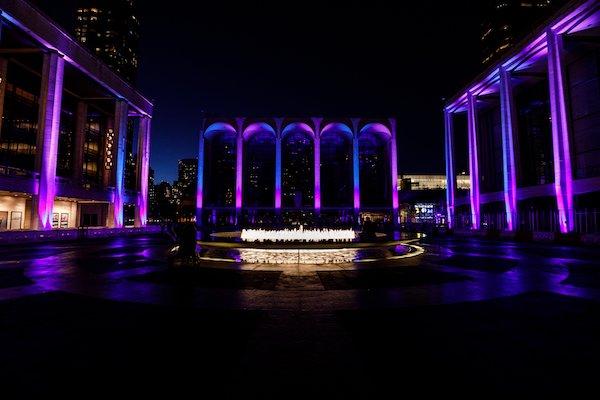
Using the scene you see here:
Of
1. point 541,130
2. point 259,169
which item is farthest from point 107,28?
point 541,130

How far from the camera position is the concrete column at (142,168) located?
50812mm

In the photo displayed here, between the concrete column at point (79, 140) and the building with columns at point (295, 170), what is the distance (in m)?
21.7

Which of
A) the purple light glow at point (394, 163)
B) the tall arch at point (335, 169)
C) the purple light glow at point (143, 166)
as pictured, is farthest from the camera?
the tall arch at point (335, 169)

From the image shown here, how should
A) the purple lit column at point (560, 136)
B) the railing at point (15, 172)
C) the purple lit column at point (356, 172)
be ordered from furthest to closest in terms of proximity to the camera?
the purple lit column at point (356, 172), the railing at point (15, 172), the purple lit column at point (560, 136)

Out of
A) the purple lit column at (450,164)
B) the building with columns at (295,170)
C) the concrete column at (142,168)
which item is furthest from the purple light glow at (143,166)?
the purple lit column at (450,164)

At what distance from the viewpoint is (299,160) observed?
83.4 m

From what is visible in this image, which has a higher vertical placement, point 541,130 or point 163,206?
point 541,130

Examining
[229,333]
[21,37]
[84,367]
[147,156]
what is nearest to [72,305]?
[84,367]

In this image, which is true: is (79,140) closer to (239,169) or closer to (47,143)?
(47,143)

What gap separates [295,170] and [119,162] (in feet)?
149

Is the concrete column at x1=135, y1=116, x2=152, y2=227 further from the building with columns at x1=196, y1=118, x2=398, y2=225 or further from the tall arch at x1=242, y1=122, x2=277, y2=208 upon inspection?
the tall arch at x1=242, y1=122, x2=277, y2=208

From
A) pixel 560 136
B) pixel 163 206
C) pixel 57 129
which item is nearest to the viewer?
pixel 163 206

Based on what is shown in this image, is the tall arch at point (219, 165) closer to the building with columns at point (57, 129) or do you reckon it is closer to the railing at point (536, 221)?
the building with columns at point (57, 129)

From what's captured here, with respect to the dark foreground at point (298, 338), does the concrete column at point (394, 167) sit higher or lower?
higher
